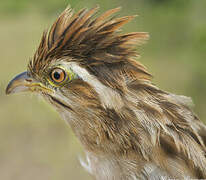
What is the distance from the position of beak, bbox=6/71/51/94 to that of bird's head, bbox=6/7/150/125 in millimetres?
92

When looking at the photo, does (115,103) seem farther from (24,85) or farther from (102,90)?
(24,85)

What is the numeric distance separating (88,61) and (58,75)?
28 centimetres

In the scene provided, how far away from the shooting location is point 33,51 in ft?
32.2

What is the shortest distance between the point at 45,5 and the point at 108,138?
9323mm

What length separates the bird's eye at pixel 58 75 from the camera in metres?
2.62

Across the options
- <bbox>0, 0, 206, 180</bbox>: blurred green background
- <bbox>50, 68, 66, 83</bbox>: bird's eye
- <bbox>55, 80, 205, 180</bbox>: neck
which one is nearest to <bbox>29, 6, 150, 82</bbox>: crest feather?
<bbox>50, 68, 66, 83</bbox>: bird's eye

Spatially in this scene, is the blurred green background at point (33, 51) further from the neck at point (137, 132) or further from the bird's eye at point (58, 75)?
the bird's eye at point (58, 75)

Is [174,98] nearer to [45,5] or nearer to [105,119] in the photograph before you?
[105,119]

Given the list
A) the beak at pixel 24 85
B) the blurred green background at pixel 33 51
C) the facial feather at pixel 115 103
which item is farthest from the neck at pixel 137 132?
the blurred green background at pixel 33 51

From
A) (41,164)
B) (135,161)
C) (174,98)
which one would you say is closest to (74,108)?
(135,161)

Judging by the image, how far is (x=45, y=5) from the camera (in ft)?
36.7

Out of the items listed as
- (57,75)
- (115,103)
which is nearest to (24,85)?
(57,75)

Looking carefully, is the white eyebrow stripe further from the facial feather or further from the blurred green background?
the blurred green background

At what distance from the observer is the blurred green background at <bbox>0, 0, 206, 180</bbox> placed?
22.9ft
